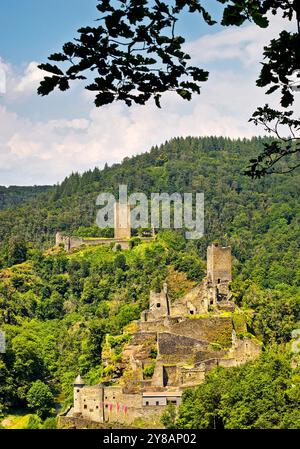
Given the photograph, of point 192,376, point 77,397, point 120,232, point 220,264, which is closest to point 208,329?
point 192,376

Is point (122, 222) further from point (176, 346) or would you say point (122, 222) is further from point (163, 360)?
point (163, 360)

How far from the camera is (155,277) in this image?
7275 centimetres

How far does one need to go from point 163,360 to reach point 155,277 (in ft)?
110

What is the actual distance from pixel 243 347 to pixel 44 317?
52614mm

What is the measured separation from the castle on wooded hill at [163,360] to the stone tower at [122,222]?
48457 millimetres

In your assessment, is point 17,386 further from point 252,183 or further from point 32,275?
point 252,183

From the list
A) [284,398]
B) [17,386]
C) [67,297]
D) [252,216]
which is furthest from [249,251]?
[284,398]

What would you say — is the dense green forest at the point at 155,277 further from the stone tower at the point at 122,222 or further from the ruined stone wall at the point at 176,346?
the ruined stone wall at the point at 176,346

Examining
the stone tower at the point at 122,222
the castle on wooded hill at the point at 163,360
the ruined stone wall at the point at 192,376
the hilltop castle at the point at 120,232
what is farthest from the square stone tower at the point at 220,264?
the stone tower at the point at 122,222

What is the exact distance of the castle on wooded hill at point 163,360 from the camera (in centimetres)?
3625

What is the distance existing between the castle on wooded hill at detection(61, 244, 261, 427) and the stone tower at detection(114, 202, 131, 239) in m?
48.5

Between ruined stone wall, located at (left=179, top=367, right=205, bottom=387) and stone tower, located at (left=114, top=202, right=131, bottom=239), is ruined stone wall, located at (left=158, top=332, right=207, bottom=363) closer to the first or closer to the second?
ruined stone wall, located at (left=179, top=367, right=205, bottom=387)

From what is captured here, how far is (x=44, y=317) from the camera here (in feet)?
292

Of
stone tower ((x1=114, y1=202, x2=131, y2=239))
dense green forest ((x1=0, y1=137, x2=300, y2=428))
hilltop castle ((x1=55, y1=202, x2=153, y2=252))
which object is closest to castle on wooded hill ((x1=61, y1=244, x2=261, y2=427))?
dense green forest ((x1=0, y1=137, x2=300, y2=428))
